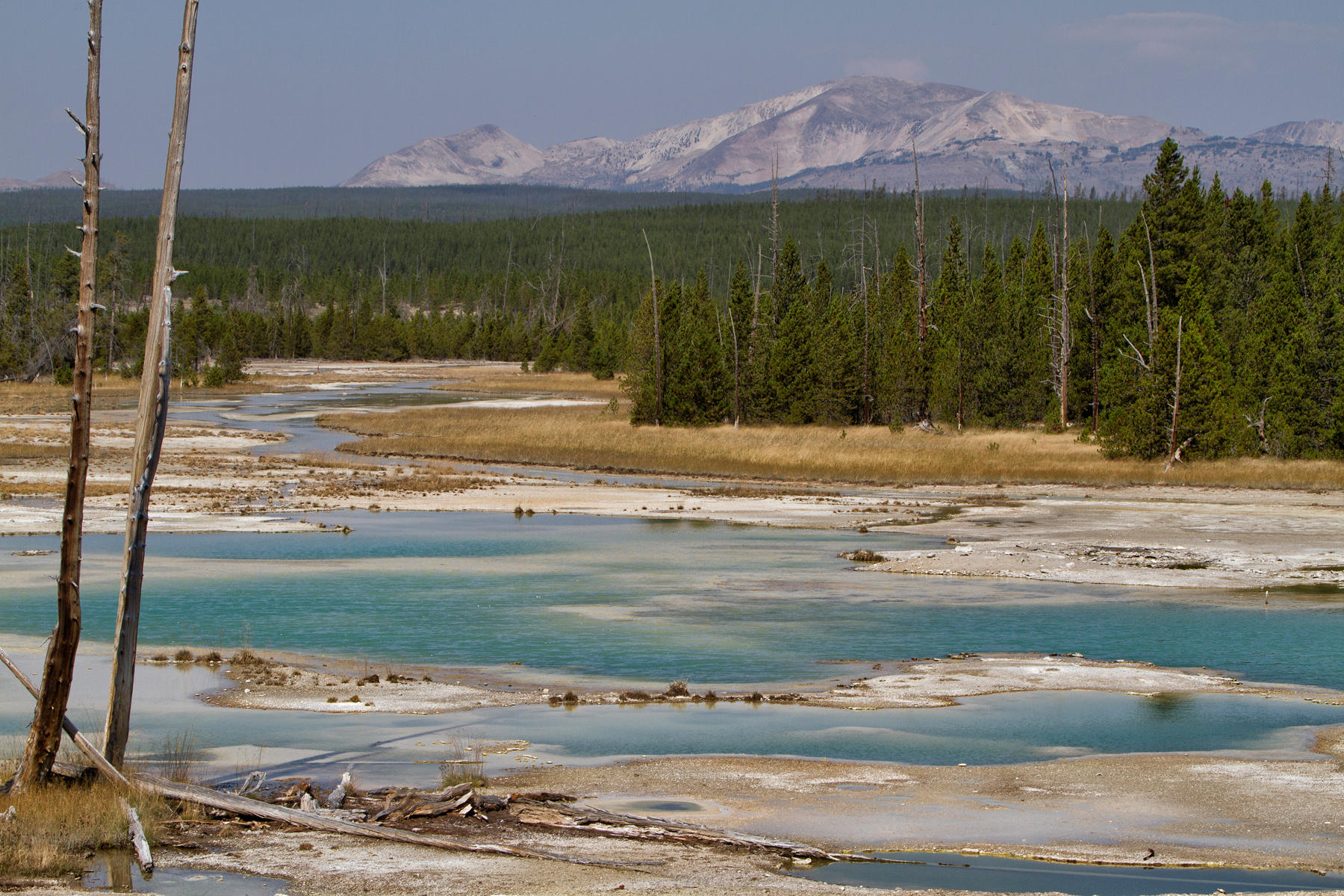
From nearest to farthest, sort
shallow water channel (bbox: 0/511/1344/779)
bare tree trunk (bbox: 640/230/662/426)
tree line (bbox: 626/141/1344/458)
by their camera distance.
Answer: shallow water channel (bbox: 0/511/1344/779) < tree line (bbox: 626/141/1344/458) < bare tree trunk (bbox: 640/230/662/426)

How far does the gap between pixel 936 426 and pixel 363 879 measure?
5674cm

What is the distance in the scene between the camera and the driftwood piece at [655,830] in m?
11.2

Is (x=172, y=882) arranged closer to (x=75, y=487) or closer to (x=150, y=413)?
(x=75, y=487)

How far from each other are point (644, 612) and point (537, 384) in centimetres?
9345

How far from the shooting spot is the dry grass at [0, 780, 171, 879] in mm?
9766

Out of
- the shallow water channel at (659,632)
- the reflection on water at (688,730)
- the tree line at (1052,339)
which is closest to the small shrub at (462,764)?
the reflection on water at (688,730)

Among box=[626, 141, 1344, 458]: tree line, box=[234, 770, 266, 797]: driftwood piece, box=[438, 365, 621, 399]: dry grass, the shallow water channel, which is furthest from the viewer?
box=[438, 365, 621, 399]: dry grass

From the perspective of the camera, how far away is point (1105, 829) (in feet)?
39.8

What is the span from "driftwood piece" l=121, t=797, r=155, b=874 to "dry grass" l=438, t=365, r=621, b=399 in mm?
89593

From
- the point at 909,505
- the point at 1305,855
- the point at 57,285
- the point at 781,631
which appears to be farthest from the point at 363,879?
the point at 57,285

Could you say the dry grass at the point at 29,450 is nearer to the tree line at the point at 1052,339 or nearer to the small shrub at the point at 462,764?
the tree line at the point at 1052,339

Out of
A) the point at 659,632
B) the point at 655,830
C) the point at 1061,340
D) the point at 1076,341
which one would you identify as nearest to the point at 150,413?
the point at 655,830

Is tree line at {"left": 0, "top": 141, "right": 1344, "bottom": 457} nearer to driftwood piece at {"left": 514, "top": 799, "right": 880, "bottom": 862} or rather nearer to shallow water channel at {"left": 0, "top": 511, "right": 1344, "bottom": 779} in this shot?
shallow water channel at {"left": 0, "top": 511, "right": 1344, "bottom": 779}

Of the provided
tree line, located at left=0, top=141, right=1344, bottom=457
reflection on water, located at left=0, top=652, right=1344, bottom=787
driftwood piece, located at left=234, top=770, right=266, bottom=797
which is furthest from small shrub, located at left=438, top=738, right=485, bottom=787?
tree line, located at left=0, top=141, right=1344, bottom=457
